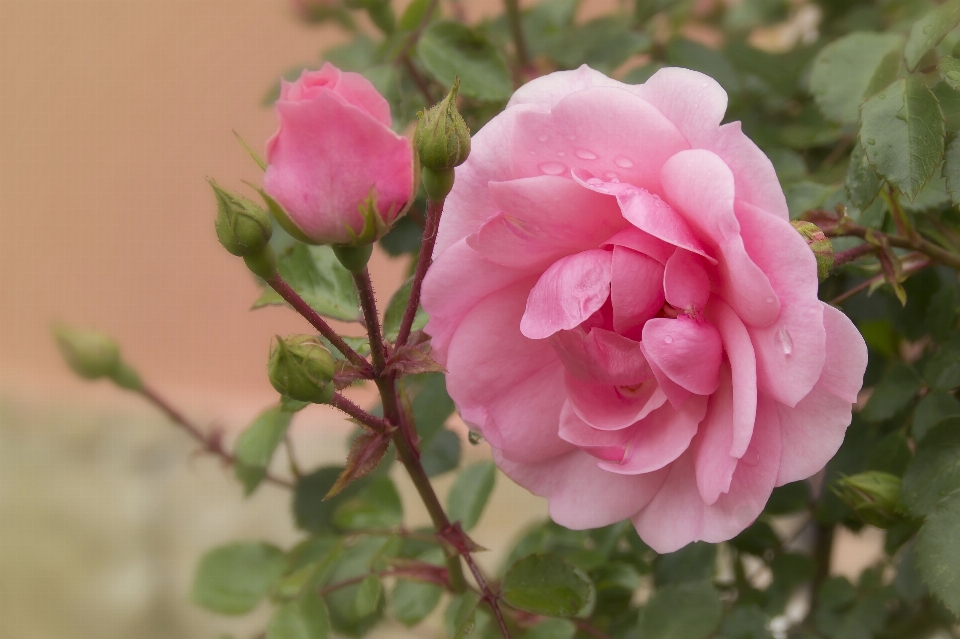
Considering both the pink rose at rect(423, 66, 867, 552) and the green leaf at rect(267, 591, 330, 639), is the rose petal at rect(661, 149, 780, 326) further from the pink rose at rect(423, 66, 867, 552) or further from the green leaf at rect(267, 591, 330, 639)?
Answer: the green leaf at rect(267, 591, 330, 639)

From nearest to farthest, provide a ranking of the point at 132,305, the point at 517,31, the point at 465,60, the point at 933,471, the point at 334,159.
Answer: the point at 334,159
the point at 933,471
the point at 465,60
the point at 517,31
the point at 132,305

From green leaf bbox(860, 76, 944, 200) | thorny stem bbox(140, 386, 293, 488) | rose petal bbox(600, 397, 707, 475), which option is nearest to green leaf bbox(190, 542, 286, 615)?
thorny stem bbox(140, 386, 293, 488)

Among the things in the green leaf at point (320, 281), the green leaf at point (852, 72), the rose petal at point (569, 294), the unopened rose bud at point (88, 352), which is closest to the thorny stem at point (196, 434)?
the unopened rose bud at point (88, 352)

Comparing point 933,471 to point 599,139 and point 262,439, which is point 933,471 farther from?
point 262,439

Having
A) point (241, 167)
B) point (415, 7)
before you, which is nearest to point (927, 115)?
point (415, 7)

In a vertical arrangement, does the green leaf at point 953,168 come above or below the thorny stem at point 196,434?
above

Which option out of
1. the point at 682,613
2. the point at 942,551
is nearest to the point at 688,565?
the point at 682,613

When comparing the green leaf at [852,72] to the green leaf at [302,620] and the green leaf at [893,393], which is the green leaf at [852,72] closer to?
the green leaf at [893,393]
